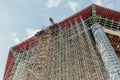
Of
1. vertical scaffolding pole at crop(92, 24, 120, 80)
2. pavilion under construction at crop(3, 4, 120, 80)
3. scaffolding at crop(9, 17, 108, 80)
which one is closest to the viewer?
vertical scaffolding pole at crop(92, 24, 120, 80)

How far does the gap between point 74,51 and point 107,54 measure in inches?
122

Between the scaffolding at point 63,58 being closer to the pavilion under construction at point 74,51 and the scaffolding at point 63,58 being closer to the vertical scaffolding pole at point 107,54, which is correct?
the pavilion under construction at point 74,51

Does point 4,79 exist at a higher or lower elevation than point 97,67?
higher

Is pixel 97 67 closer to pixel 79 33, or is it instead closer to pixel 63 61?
pixel 63 61

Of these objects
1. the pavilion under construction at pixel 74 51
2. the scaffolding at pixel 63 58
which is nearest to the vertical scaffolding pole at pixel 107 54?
the pavilion under construction at pixel 74 51

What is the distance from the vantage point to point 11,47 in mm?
25719

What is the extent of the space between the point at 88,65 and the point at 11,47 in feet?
36.9

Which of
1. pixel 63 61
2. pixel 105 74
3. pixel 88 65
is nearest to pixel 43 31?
pixel 63 61

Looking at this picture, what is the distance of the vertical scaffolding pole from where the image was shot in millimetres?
14445

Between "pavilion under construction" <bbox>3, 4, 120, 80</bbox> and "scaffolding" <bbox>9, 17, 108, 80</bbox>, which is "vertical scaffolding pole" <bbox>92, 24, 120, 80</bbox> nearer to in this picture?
"pavilion under construction" <bbox>3, 4, 120, 80</bbox>

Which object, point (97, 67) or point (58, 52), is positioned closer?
point (97, 67)

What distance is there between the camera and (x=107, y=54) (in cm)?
1645

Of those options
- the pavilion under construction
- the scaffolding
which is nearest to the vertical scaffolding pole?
the pavilion under construction

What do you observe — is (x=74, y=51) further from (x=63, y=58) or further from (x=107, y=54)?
(x=107, y=54)
